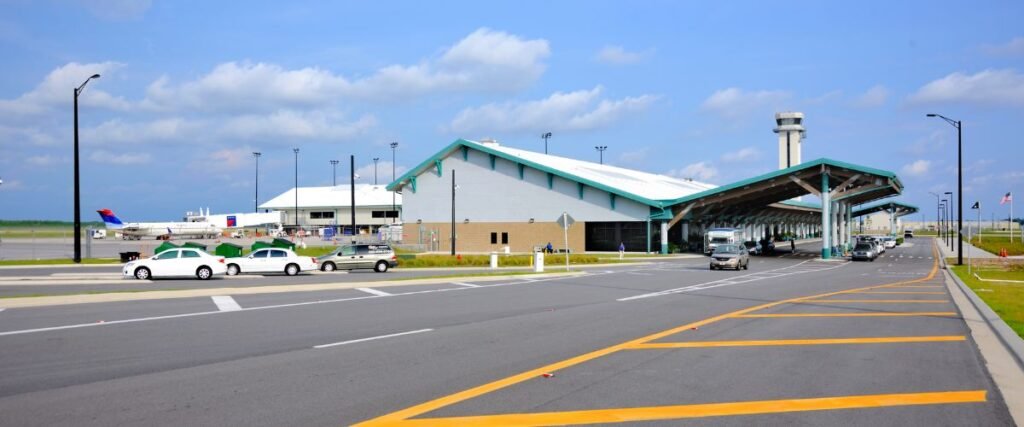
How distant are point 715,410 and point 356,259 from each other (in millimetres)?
33748

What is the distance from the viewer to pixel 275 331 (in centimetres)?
1488

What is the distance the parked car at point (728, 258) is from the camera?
42.2 metres

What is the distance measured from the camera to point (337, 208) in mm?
116562

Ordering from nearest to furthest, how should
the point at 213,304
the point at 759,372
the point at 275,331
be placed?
1. the point at 759,372
2. the point at 275,331
3. the point at 213,304

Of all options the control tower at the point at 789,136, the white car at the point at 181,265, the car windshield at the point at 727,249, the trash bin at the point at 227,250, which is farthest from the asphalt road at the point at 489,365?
the control tower at the point at 789,136

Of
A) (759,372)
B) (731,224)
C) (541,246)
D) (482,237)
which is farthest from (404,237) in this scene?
(759,372)

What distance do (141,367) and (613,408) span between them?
256 inches

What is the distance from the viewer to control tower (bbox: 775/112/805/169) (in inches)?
5251

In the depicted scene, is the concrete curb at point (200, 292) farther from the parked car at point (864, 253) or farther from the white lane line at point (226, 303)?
the parked car at point (864, 253)

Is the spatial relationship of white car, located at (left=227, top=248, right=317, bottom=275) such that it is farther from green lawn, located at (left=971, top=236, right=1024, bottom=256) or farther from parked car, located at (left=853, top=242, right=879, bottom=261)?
green lawn, located at (left=971, top=236, right=1024, bottom=256)

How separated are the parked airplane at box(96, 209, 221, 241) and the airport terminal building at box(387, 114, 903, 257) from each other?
35.4m

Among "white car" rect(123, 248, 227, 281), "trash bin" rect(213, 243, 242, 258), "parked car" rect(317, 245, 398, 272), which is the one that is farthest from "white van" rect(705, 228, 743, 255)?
"white car" rect(123, 248, 227, 281)

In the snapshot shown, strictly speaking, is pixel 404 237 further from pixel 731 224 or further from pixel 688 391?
pixel 688 391

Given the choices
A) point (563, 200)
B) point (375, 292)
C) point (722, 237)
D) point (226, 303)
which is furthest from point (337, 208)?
point (226, 303)
